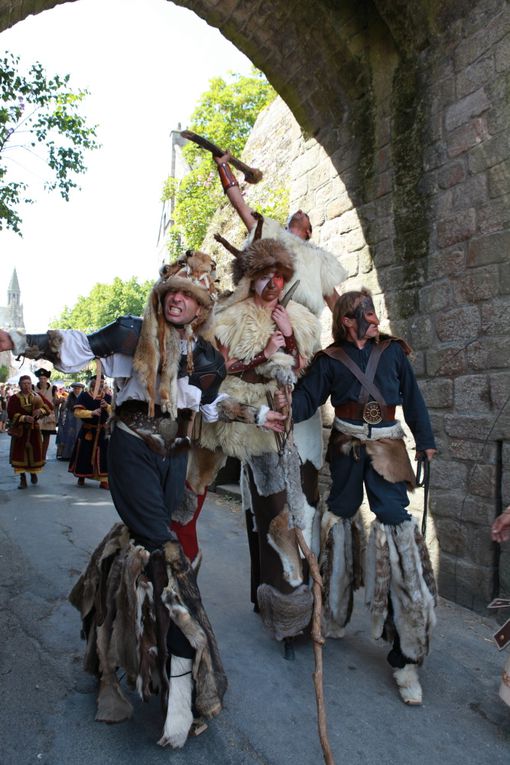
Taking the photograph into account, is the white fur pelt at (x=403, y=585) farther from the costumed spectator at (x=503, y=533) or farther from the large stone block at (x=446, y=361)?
the large stone block at (x=446, y=361)

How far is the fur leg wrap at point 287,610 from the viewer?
2924 millimetres

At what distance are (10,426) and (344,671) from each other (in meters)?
8.72


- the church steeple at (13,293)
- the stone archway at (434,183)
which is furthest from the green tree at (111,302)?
the church steeple at (13,293)

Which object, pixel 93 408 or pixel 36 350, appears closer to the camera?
pixel 36 350

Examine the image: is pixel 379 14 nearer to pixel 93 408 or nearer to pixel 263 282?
pixel 263 282

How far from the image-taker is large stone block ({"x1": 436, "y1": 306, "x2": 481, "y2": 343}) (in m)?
4.01

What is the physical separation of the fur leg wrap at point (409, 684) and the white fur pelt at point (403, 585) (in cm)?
7

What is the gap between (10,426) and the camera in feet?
33.3

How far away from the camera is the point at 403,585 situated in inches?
107

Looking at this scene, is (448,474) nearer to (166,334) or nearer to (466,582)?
(466,582)

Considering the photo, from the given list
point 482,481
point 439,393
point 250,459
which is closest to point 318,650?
point 250,459

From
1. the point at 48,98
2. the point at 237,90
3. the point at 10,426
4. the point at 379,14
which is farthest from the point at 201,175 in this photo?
the point at 379,14

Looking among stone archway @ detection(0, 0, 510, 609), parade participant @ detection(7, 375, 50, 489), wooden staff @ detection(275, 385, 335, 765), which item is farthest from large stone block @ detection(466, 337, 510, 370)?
parade participant @ detection(7, 375, 50, 489)

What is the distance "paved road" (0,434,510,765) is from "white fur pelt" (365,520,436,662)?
0.31 meters
